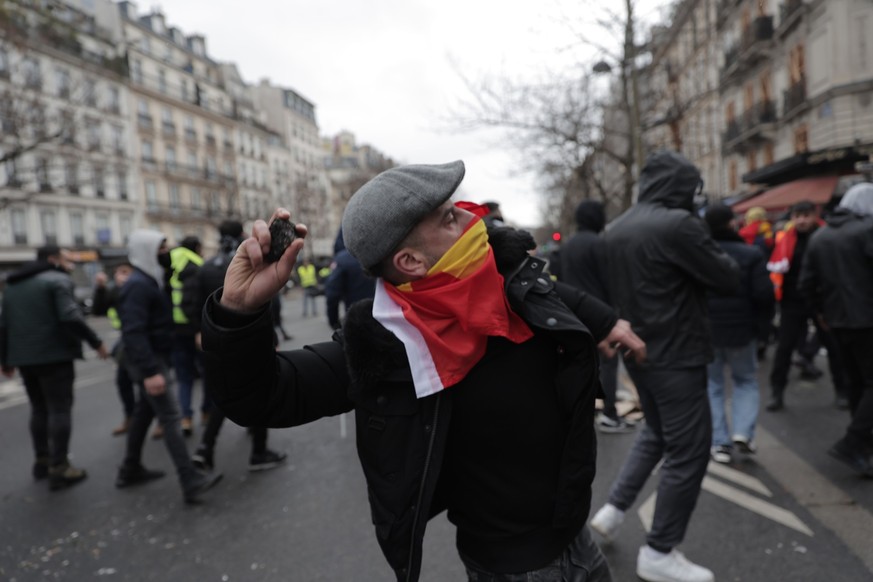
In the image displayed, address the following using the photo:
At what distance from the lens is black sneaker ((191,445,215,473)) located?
480 cm

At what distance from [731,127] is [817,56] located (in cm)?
730

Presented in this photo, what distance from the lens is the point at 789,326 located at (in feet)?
19.0

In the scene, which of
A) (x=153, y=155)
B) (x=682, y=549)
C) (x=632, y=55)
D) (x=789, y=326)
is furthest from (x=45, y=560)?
(x=153, y=155)

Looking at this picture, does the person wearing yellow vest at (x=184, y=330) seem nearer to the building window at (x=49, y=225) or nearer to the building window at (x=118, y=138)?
the building window at (x=49, y=225)

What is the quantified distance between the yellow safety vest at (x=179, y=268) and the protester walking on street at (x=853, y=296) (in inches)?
217

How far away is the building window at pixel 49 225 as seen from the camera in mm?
37250

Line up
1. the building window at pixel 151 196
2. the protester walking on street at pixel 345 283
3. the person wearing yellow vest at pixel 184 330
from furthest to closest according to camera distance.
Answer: the building window at pixel 151 196, the person wearing yellow vest at pixel 184 330, the protester walking on street at pixel 345 283

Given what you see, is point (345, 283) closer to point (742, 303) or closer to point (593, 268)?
point (593, 268)

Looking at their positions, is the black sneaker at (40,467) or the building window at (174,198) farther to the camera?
the building window at (174,198)

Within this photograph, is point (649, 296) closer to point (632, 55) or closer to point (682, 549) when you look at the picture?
point (682, 549)

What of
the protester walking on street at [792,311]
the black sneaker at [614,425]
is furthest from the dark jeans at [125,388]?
the protester walking on street at [792,311]

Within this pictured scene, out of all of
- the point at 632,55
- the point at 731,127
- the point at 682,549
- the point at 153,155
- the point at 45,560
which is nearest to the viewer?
the point at 682,549

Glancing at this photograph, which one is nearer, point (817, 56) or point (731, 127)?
point (817, 56)

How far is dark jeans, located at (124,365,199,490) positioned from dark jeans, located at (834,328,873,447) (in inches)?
185
